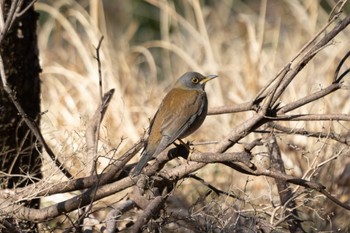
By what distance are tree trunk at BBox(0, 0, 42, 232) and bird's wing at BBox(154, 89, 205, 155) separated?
72 centimetres

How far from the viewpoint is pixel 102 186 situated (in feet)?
12.6

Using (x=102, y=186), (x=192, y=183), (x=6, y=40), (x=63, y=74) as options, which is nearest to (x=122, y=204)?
(x=102, y=186)

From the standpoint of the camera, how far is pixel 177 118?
448 cm

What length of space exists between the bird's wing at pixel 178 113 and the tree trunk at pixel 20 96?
2.36 ft

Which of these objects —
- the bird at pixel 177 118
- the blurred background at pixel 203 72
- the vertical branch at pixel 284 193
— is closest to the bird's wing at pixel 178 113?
the bird at pixel 177 118

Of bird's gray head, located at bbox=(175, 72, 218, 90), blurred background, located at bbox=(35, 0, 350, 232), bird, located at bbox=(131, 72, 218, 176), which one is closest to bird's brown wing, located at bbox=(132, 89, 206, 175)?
bird, located at bbox=(131, 72, 218, 176)

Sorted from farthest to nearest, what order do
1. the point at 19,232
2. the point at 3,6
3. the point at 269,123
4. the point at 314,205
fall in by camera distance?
1. the point at 314,205
2. the point at 3,6
3. the point at 269,123
4. the point at 19,232

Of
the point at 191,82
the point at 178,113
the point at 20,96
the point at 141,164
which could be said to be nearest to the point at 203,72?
the point at 191,82

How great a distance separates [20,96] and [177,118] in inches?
35.1

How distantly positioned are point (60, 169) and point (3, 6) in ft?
3.31

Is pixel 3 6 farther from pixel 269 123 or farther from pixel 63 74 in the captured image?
pixel 63 74

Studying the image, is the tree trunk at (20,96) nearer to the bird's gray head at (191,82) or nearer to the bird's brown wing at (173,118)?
the bird's brown wing at (173,118)

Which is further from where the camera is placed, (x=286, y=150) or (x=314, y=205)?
(x=286, y=150)

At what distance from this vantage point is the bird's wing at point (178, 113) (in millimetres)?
4316
